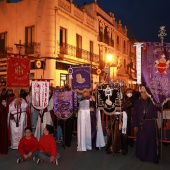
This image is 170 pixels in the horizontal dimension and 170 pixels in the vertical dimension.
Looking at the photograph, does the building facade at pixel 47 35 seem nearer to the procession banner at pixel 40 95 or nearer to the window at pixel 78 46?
the window at pixel 78 46

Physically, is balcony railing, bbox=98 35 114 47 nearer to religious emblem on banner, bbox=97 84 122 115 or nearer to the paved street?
religious emblem on banner, bbox=97 84 122 115

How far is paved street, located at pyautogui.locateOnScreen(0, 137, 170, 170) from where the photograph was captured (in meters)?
5.91

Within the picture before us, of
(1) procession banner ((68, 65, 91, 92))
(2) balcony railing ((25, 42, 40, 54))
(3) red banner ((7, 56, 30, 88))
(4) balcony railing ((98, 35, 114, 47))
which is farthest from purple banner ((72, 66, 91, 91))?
(4) balcony railing ((98, 35, 114, 47))

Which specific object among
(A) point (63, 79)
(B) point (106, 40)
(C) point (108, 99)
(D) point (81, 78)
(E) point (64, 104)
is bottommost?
(E) point (64, 104)

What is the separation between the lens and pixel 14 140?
25.4 feet

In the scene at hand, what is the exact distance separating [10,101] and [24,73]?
42.1 inches

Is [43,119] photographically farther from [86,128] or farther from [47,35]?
[47,35]

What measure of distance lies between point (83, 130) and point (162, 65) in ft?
9.94

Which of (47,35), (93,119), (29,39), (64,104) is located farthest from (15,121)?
(29,39)

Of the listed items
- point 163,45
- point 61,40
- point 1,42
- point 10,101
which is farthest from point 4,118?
point 1,42

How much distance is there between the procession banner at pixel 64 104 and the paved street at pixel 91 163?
48.6 inches

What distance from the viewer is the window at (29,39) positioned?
18.7 meters

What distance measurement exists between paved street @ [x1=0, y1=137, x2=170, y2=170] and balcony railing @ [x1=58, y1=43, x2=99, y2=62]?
1321cm

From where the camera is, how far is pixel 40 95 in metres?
7.78
